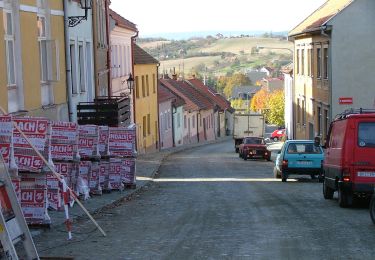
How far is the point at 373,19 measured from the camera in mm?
36375

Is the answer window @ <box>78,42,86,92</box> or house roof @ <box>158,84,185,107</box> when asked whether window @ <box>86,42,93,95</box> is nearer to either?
window @ <box>78,42,86,92</box>

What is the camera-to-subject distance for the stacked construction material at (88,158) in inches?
712

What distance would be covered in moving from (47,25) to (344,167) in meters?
10.5

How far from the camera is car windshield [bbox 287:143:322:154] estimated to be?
87.4ft

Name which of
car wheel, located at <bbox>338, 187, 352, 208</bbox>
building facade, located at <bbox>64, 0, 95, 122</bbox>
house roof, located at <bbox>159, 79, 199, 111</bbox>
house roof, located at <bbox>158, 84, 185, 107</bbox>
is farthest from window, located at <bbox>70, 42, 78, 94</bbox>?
house roof, located at <bbox>159, 79, 199, 111</bbox>

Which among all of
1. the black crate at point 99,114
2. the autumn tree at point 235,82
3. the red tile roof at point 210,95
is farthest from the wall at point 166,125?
the autumn tree at point 235,82

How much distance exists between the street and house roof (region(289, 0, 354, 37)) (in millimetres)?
18411

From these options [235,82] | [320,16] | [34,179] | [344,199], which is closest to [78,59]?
[344,199]

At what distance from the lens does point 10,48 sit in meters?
17.9

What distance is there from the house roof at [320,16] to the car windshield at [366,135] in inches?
842

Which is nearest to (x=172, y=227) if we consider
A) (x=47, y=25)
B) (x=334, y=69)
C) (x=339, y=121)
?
(x=339, y=121)

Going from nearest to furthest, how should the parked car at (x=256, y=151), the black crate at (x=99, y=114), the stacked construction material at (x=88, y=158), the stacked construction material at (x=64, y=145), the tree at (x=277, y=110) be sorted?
the stacked construction material at (x=64, y=145)
the stacked construction material at (x=88, y=158)
the black crate at (x=99, y=114)
the parked car at (x=256, y=151)
the tree at (x=277, y=110)

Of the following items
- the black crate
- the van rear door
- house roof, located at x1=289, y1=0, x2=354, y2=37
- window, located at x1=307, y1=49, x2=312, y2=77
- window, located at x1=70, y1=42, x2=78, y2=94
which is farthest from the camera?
window, located at x1=307, y1=49, x2=312, y2=77

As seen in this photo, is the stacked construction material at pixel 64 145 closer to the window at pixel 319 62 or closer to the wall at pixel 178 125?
the window at pixel 319 62
